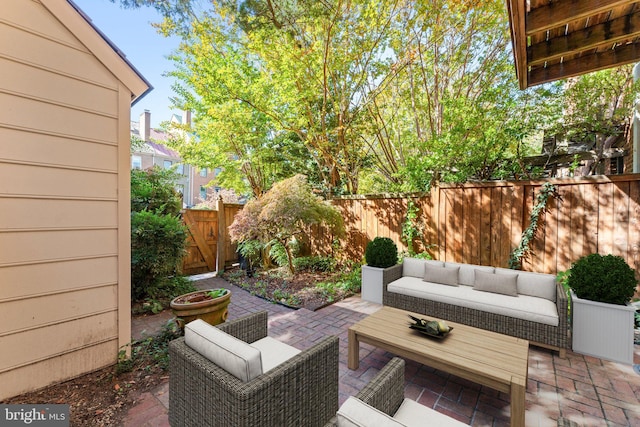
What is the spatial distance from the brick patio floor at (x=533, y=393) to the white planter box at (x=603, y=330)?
3.8 inches

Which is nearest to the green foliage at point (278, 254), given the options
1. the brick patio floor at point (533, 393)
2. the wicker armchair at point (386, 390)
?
the brick patio floor at point (533, 393)

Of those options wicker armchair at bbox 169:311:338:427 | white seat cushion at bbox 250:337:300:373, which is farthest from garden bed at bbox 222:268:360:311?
wicker armchair at bbox 169:311:338:427

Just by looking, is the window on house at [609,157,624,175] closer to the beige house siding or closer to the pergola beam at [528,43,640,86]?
the pergola beam at [528,43,640,86]

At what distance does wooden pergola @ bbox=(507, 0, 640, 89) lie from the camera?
6.81 ft

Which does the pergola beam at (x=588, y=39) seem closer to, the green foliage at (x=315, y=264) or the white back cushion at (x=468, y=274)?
the white back cushion at (x=468, y=274)

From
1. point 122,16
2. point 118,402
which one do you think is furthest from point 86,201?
point 122,16

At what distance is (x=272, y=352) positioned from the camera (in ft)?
7.11

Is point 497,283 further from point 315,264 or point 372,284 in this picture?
point 315,264

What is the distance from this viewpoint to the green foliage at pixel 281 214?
17.7 feet

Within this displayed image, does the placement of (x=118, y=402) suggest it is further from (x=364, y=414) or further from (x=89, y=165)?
(x=364, y=414)

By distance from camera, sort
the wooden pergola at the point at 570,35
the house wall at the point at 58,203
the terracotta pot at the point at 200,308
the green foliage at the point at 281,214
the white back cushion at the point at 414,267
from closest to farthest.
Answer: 1. the wooden pergola at the point at 570,35
2. the house wall at the point at 58,203
3. the terracotta pot at the point at 200,308
4. the white back cushion at the point at 414,267
5. the green foliage at the point at 281,214

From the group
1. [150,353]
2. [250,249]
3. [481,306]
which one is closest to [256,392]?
[150,353]

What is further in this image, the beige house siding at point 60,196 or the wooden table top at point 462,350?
the beige house siding at point 60,196

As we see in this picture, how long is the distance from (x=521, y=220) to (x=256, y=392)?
15.9 feet
